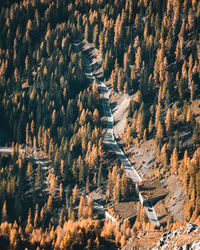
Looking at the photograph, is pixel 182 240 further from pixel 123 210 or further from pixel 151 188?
pixel 151 188

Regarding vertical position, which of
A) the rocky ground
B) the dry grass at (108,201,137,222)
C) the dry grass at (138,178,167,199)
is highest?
the rocky ground

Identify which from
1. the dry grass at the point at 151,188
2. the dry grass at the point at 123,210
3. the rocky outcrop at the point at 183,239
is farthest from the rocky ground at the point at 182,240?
the dry grass at the point at 151,188

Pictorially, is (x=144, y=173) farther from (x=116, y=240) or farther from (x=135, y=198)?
(x=116, y=240)

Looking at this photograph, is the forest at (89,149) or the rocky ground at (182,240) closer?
the rocky ground at (182,240)

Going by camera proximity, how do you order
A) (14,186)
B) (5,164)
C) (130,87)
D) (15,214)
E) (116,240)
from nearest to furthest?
(116,240), (15,214), (14,186), (5,164), (130,87)

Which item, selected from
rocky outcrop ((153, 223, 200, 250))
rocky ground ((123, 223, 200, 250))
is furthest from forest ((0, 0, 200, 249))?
rocky outcrop ((153, 223, 200, 250))

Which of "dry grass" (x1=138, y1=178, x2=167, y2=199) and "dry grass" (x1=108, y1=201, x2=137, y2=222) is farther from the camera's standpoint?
"dry grass" (x1=138, y1=178, x2=167, y2=199)

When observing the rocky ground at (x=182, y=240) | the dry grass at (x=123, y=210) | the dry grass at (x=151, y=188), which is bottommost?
the dry grass at (x=123, y=210)

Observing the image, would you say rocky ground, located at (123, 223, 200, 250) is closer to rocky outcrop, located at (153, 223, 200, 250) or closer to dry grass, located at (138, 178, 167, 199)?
rocky outcrop, located at (153, 223, 200, 250)

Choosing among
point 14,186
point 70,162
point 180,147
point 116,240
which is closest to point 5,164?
point 14,186

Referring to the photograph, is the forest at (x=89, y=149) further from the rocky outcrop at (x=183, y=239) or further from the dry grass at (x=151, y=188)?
the rocky outcrop at (x=183, y=239)

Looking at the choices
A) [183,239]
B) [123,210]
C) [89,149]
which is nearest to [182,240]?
[183,239]
